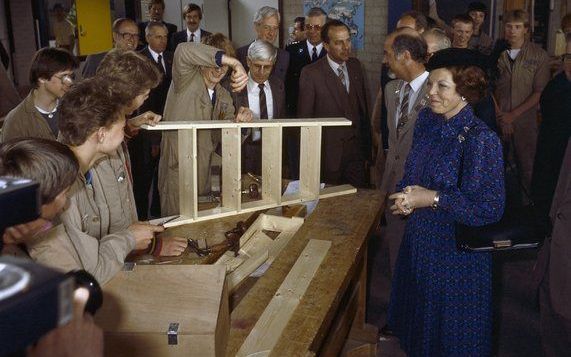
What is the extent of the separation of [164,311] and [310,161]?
1.67 metres

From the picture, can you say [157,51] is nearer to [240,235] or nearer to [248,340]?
[240,235]

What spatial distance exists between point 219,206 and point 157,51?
2.66m

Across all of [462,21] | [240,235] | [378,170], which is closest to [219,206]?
[240,235]

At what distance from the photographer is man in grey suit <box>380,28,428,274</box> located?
132 inches

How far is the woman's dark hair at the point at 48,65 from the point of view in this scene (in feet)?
11.0

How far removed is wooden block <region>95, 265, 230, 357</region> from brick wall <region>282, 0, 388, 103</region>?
20.2 ft

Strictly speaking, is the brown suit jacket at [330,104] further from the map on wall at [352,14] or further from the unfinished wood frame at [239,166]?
the map on wall at [352,14]

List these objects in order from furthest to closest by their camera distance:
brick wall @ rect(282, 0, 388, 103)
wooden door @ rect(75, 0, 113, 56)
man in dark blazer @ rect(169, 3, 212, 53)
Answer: wooden door @ rect(75, 0, 113, 56) → brick wall @ rect(282, 0, 388, 103) → man in dark blazer @ rect(169, 3, 212, 53)

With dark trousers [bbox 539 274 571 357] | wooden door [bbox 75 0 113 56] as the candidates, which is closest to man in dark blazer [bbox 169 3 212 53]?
wooden door [bbox 75 0 113 56]

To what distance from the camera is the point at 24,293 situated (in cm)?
62

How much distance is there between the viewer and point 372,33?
7508mm

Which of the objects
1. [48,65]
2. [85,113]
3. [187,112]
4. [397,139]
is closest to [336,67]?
[397,139]

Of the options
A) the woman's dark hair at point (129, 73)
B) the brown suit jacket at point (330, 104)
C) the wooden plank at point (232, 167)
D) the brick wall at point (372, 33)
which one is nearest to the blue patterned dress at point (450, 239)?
the wooden plank at point (232, 167)

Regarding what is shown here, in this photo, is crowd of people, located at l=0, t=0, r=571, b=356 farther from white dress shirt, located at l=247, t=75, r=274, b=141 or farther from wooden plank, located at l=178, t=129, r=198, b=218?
wooden plank, located at l=178, t=129, r=198, b=218
